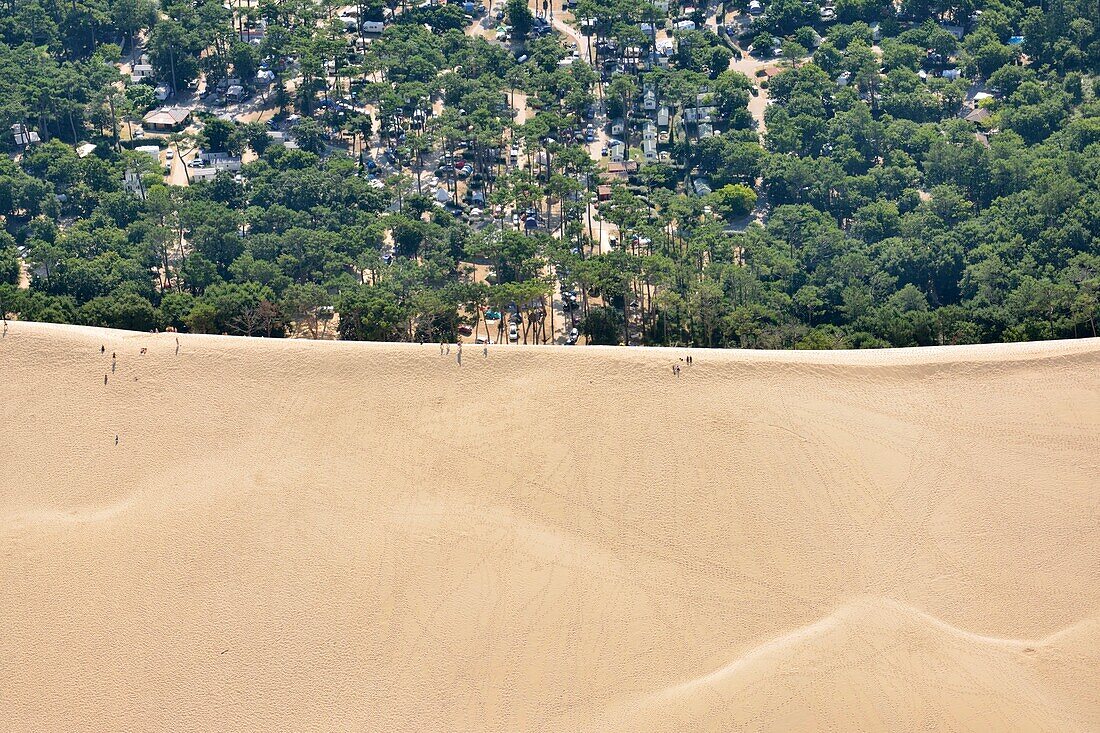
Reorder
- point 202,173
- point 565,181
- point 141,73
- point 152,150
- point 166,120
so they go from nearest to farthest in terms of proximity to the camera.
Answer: point 565,181 → point 202,173 → point 152,150 → point 166,120 → point 141,73

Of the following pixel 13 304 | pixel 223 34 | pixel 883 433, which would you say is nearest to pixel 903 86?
pixel 883 433

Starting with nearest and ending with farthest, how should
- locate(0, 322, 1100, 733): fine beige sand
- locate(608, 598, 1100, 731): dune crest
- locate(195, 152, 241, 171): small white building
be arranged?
locate(608, 598, 1100, 731): dune crest → locate(0, 322, 1100, 733): fine beige sand → locate(195, 152, 241, 171): small white building

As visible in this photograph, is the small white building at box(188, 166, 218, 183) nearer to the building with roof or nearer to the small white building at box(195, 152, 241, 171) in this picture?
the small white building at box(195, 152, 241, 171)

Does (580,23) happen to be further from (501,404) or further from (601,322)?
(501,404)

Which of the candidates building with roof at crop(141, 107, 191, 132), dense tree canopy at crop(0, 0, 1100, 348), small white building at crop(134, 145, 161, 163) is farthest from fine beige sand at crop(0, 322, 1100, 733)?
building with roof at crop(141, 107, 191, 132)

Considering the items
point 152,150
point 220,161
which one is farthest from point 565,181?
point 152,150

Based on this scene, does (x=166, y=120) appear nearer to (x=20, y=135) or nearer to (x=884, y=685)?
(x=20, y=135)

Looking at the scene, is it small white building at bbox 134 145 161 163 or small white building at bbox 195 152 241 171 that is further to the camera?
small white building at bbox 134 145 161 163

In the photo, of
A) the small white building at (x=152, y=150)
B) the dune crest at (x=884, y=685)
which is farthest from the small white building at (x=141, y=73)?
the dune crest at (x=884, y=685)
